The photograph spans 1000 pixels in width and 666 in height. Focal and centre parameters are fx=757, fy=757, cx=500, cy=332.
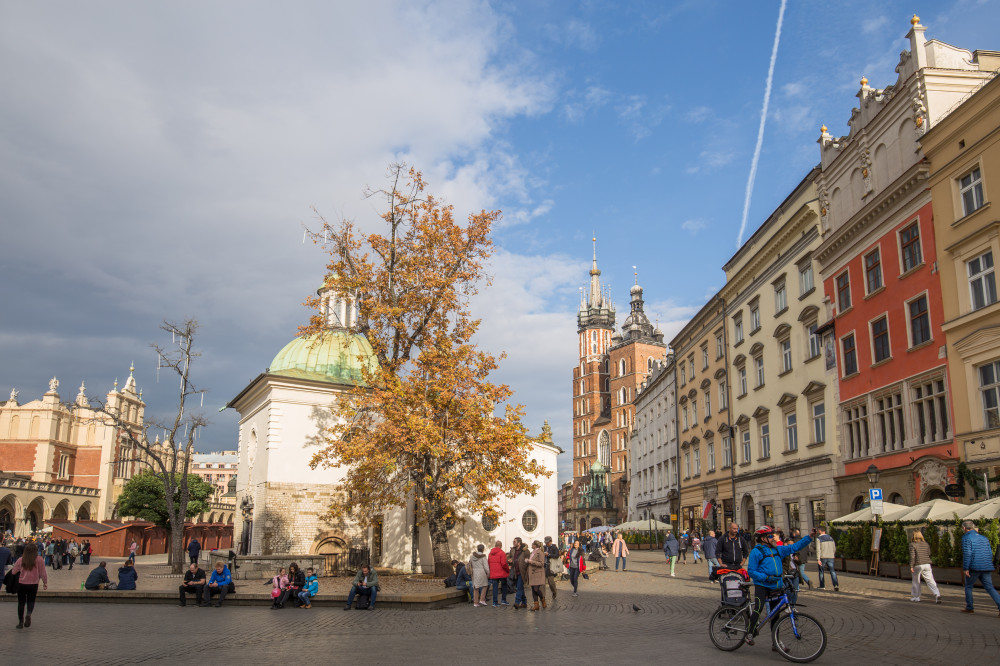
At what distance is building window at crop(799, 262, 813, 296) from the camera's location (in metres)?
30.9

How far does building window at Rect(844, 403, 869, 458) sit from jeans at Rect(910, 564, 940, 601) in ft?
36.9

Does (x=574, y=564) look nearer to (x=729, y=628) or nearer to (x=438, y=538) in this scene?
(x=438, y=538)

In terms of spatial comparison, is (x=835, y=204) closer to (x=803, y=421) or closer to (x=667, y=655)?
(x=803, y=421)

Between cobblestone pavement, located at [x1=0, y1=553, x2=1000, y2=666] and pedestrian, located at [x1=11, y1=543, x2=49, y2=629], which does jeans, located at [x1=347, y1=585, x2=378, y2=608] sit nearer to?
cobblestone pavement, located at [x1=0, y1=553, x2=1000, y2=666]

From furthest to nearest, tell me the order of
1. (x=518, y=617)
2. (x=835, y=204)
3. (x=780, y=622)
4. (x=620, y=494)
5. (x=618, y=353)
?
(x=618, y=353), (x=620, y=494), (x=835, y=204), (x=518, y=617), (x=780, y=622)

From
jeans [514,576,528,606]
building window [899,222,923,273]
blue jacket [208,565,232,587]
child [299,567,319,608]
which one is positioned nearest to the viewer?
jeans [514,576,528,606]

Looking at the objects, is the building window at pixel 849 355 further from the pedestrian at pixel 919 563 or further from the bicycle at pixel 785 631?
the bicycle at pixel 785 631

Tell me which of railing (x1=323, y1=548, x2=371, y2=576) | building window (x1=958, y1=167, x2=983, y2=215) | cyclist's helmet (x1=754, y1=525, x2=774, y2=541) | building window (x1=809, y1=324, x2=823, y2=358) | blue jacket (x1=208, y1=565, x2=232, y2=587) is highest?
building window (x1=958, y1=167, x2=983, y2=215)

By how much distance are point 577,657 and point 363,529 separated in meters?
21.1

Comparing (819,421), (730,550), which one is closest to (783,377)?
(819,421)

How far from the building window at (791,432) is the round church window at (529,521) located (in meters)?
11.2

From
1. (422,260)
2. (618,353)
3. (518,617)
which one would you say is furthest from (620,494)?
(518,617)

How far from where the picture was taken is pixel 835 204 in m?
29.2

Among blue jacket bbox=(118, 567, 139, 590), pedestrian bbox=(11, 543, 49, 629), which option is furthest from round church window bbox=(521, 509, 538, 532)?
pedestrian bbox=(11, 543, 49, 629)
